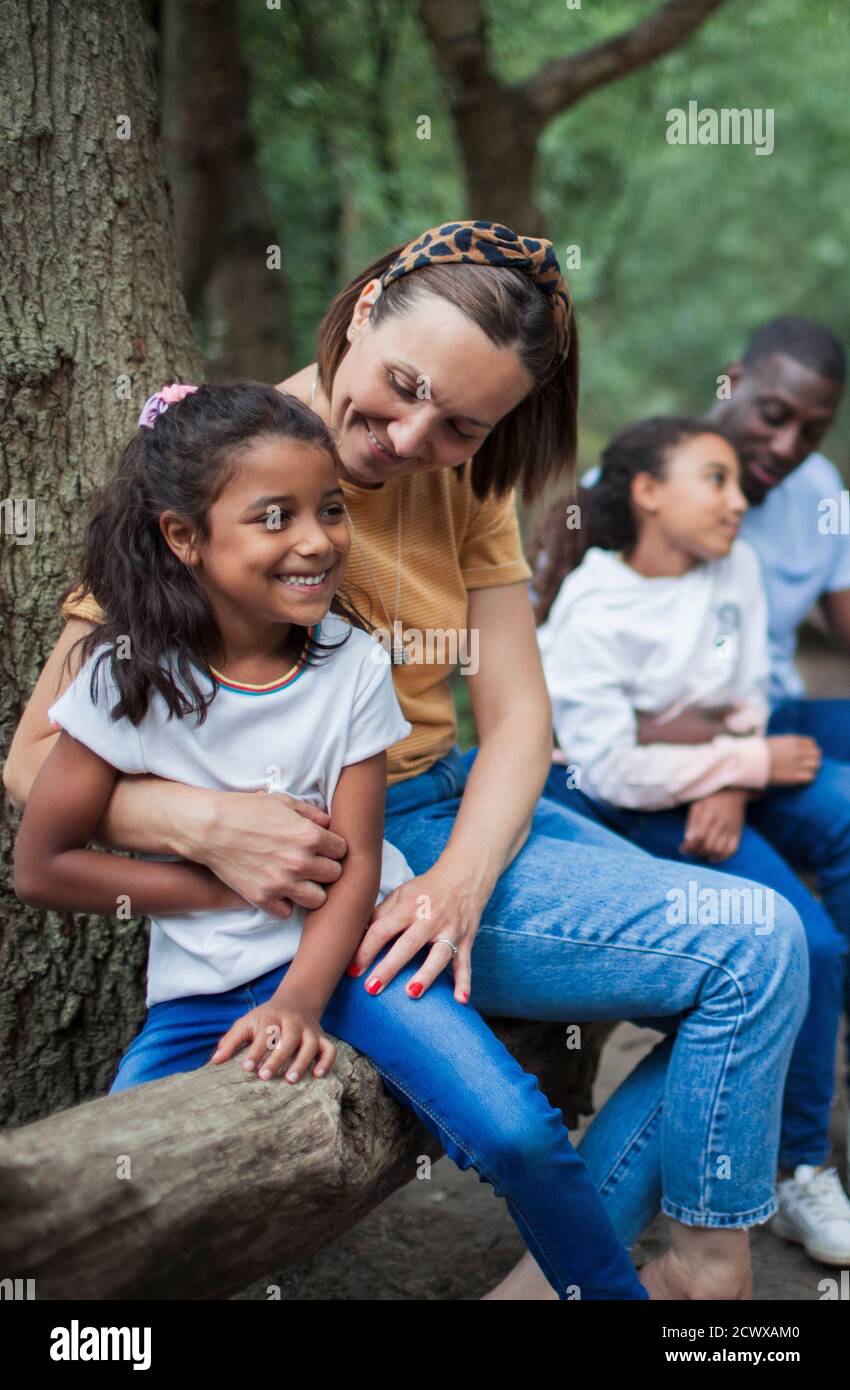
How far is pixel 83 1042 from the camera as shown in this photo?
236 centimetres

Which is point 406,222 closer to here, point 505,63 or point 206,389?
point 505,63

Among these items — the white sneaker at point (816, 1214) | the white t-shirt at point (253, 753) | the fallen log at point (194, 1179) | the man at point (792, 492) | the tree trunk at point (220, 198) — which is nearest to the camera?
the fallen log at point (194, 1179)

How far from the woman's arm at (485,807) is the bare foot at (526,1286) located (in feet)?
1.72

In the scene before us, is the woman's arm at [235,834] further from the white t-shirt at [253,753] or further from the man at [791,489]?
the man at [791,489]

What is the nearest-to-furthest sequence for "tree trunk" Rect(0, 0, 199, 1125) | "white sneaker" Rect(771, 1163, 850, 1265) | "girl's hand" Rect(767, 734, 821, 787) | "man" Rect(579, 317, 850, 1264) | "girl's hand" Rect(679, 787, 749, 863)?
Answer: "tree trunk" Rect(0, 0, 199, 1125)
"white sneaker" Rect(771, 1163, 850, 1265)
"girl's hand" Rect(679, 787, 749, 863)
"girl's hand" Rect(767, 734, 821, 787)
"man" Rect(579, 317, 850, 1264)

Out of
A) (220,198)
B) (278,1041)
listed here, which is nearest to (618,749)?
(278,1041)

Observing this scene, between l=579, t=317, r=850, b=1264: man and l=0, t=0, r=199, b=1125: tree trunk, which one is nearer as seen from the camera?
l=0, t=0, r=199, b=1125: tree trunk

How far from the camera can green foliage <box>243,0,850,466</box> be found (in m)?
6.64

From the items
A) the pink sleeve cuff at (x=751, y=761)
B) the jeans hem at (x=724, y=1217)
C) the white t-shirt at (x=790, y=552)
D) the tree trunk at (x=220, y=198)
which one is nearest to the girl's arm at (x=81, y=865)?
the jeans hem at (x=724, y=1217)

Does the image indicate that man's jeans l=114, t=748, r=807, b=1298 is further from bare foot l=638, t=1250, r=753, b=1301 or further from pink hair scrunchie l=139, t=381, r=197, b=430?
pink hair scrunchie l=139, t=381, r=197, b=430

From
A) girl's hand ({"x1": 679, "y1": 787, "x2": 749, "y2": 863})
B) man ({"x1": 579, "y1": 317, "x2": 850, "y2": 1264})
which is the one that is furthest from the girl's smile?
man ({"x1": 579, "y1": 317, "x2": 850, "y2": 1264})

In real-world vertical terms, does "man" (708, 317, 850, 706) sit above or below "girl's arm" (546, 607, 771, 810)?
above

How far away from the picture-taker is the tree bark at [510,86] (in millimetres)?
5438
